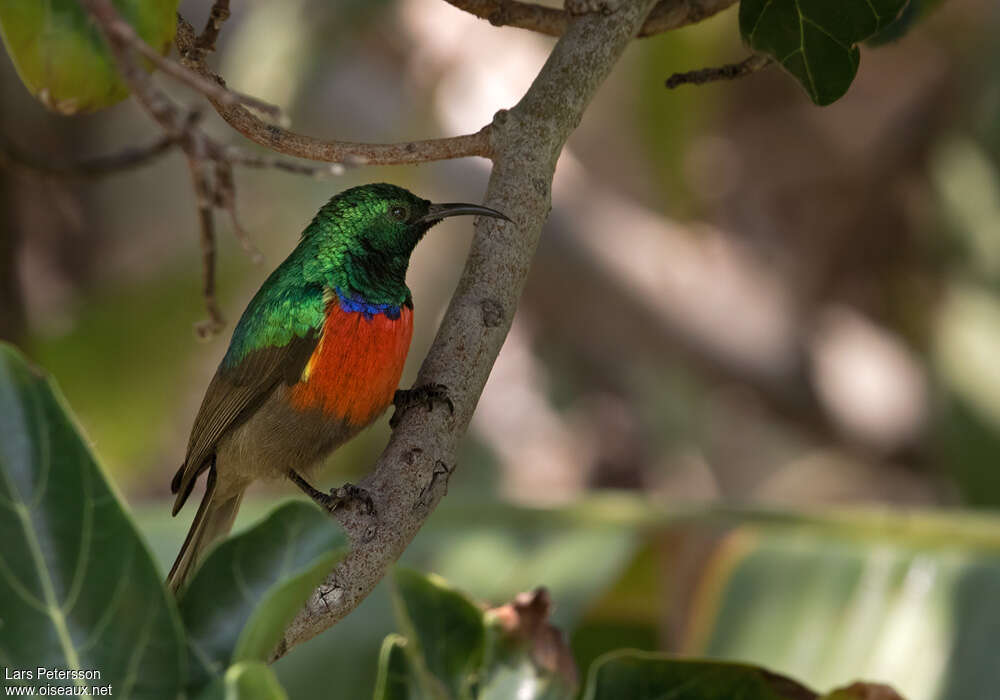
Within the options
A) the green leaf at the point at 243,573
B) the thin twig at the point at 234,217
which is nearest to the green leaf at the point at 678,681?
the green leaf at the point at 243,573

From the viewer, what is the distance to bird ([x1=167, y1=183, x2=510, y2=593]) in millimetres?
2928

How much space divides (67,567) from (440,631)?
0.64 meters

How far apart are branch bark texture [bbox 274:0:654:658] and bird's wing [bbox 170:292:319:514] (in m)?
1.01

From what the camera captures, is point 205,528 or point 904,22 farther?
point 205,528

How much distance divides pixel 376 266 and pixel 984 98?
394cm

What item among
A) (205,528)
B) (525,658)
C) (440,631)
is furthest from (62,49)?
(205,528)

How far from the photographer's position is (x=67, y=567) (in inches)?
51.9

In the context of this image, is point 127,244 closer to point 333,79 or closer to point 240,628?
point 333,79

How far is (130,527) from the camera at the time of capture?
4.38 feet

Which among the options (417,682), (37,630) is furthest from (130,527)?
(417,682)

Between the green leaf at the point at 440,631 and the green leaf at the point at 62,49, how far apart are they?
2.69 ft

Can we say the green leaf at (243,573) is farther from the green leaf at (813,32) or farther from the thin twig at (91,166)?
the thin twig at (91,166)

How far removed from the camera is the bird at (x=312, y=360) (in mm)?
2928

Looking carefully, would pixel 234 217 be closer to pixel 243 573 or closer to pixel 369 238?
pixel 243 573
